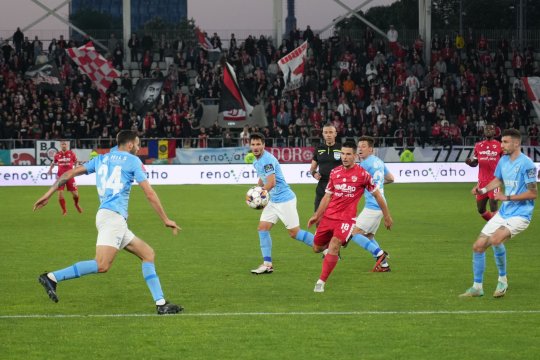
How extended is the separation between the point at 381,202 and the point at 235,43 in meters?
37.2

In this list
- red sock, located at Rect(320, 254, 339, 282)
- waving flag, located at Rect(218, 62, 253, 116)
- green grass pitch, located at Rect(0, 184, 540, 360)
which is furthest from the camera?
waving flag, located at Rect(218, 62, 253, 116)

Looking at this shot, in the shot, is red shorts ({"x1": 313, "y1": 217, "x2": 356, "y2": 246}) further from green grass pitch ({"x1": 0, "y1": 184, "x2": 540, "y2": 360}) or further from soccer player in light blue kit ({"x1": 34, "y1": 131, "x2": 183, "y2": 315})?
soccer player in light blue kit ({"x1": 34, "y1": 131, "x2": 183, "y2": 315})

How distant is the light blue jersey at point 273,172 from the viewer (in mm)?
14047

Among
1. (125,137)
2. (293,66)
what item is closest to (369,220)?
(125,137)

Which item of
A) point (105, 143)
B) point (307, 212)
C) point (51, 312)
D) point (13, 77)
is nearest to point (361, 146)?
point (51, 312)

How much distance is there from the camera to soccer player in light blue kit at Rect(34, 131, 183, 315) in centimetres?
1030

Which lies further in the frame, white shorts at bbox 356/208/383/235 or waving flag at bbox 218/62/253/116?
waving flag at bbox 218/62/253/116

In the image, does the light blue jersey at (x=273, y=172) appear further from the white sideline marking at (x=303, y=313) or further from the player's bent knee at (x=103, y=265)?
the player's bent knee at (x=103, y=265)

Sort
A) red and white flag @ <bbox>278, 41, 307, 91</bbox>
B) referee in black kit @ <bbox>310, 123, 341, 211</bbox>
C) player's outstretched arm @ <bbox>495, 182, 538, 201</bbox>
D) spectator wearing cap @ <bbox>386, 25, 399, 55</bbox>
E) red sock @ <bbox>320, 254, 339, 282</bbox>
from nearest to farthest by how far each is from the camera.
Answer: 1. player's outstretched arm @ <bbox>495, 182, 538, 201</bbox>
2. red sock @ <bbox>320, 254, 339, 282</bbox>
3. referee in black kit @ <bbox>310, 123, 341, 211</bbox>
4. red and white flag @ <bbox>278, 41, 307, 91</bbox>
5. spectator wearing cap @ <bbox>386, 25, 399, 55</bbox>

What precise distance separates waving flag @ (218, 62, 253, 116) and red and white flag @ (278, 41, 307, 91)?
8.73 feet

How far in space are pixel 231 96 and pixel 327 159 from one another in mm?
27802

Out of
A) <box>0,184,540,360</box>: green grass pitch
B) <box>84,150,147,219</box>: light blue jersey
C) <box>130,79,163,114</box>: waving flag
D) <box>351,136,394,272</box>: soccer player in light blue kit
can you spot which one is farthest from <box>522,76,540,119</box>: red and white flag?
<box>84,150,147,219</box>: light blue jersey

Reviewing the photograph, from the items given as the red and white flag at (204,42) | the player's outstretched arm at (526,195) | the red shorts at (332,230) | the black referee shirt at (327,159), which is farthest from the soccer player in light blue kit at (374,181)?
the red and white flag at (204,42)

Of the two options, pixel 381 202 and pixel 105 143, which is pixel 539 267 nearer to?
pixel 381 202
